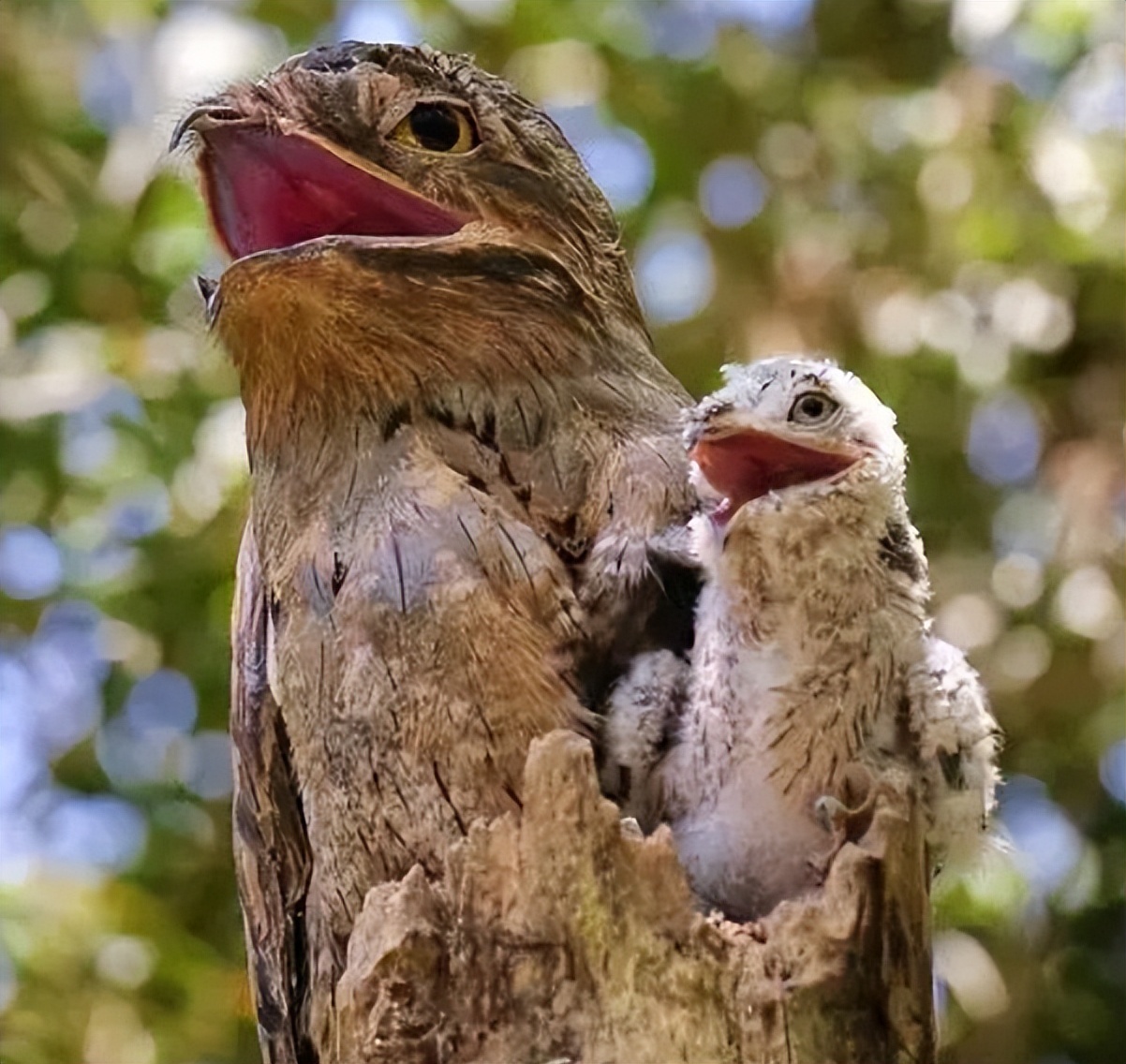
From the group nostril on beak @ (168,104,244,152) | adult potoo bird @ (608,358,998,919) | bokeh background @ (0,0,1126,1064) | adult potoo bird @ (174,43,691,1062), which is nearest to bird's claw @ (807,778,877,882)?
adult potoo bird @ (608,358,998,919)

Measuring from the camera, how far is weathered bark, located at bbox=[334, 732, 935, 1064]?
147 cm

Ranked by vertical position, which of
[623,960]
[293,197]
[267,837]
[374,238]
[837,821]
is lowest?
[623,960]

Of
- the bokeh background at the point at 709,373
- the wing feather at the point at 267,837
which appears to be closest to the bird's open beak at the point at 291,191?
the wing feather at the point at 267,837

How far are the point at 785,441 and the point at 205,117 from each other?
28.2 inches

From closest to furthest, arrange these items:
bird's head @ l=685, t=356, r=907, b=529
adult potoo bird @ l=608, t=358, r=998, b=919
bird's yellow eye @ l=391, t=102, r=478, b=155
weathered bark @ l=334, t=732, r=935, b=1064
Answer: weathered bark @ l=334, t=732, r=935, b=1064
adult potoo bird @ l=608, t=358, r=998, b=919
bird's head @ l=685, t=356, r=907, b=529
bird's yellow eye @ l=391, t=102, r=478, b=155

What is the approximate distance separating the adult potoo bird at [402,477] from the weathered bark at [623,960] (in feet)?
0.52

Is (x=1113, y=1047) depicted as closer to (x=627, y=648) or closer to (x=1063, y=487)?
(x=1063, y=487)

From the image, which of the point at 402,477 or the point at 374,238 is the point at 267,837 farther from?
the point at 374,238

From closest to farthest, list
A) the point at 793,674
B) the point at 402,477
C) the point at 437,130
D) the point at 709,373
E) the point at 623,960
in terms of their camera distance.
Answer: the point at 623,960, the point at 793,674, the point at 402,477, the point at 437,130, the point at 709,373

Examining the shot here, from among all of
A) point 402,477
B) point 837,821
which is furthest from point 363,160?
point 837,821

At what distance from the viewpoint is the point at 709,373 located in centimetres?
370

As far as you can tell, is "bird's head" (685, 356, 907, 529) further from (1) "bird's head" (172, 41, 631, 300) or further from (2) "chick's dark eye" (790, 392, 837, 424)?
(1) "bird's head" (172, 41, 631, 300)

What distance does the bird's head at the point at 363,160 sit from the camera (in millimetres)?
1848

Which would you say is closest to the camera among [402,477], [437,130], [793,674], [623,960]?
[623,960]
